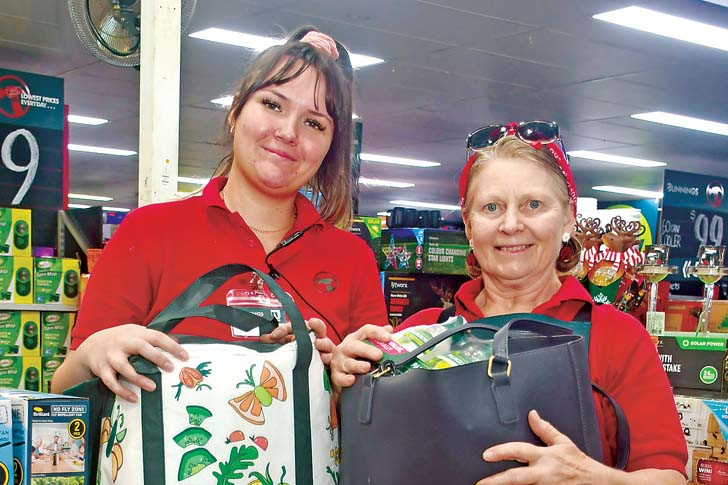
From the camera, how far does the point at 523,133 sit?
168 centimetres

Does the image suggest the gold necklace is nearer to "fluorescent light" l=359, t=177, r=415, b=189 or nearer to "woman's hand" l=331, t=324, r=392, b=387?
"woman's hand" l=331, t=324, r=392, b=387

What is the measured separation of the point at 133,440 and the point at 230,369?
0.58ft

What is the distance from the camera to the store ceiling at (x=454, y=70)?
6.62 m

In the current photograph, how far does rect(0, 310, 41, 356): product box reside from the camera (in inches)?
203

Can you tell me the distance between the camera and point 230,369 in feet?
4.27

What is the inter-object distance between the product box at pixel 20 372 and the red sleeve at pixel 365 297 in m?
4.00

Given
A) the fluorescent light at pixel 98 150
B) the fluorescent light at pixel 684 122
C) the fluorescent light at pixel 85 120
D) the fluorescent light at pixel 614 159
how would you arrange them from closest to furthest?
1. the fluorescent light at pixel 684 122
2. the fluorescent light at pixel 85 120
3. the fluorescent light at pixel 614 159
4. the fluorescent light at pixel 98 150

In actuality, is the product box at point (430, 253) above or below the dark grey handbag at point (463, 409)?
above

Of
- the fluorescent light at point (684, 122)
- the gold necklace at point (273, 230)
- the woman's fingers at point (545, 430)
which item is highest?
the fluorescent light at point (684, 122)

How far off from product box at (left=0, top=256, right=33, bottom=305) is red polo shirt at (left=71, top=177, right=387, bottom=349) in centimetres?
381

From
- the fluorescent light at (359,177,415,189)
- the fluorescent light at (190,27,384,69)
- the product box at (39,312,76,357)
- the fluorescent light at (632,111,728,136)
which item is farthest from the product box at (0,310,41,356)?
the fluorescent light at (359,177,415,189)

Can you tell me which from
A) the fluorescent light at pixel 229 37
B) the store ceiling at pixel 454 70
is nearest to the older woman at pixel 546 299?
the store ceiling at pixel 454 70

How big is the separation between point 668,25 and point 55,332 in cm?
518

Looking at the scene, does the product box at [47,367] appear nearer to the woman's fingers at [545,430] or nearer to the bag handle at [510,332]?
the bag handle at [510,332]
